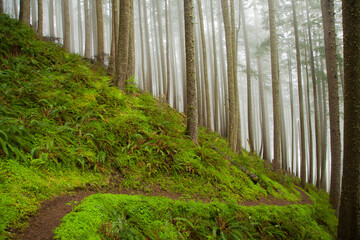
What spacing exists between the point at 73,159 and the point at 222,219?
10.5 feet

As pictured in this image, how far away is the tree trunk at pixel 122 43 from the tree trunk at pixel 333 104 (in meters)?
7.57

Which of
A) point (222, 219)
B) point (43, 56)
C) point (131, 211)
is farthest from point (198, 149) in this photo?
point (43, 56)

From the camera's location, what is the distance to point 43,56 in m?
6.15

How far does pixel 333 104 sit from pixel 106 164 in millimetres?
7965

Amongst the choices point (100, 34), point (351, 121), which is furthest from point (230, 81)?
point (100, 34)

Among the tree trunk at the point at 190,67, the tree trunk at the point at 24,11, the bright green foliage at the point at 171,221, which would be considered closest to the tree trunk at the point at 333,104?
the bright green foliage at the point at 171,221

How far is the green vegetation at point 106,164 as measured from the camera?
276 centimetres

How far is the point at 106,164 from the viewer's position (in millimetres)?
4168

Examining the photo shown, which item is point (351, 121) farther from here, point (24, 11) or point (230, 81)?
point (24, 11)

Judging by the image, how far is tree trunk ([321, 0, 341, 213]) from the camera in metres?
6.46

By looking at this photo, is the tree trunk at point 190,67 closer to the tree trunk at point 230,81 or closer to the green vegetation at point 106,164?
the green vegetation at point 106,164

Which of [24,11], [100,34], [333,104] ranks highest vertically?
[24,11]

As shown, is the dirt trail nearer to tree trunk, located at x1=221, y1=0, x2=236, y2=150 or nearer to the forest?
the forest

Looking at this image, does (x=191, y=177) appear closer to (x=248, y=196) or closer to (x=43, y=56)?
(x=248, y=196)
